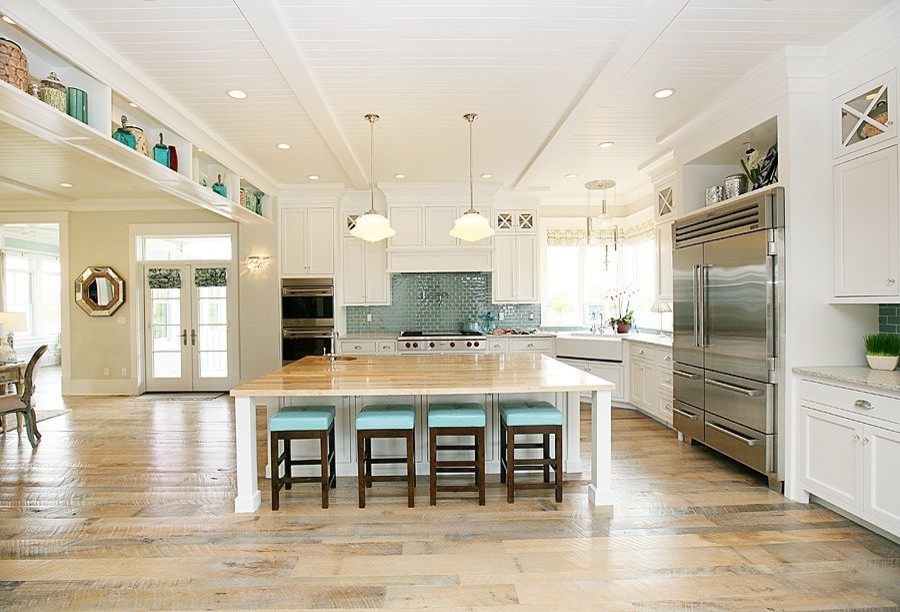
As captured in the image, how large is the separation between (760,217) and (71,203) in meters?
8.38

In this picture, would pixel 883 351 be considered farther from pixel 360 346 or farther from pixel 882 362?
pixel 360 346

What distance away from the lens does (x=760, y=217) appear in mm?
3287

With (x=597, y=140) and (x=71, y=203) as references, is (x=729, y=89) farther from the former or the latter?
(x=71, y=203)

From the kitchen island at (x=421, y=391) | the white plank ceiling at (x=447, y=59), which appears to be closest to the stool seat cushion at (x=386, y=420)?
the kitchen island at (x=421, y=391)

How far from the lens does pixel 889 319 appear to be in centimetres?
315

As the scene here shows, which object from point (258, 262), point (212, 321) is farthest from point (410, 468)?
point (212, 321)

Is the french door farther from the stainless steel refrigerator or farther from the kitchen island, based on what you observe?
the stainless steel refrigerator

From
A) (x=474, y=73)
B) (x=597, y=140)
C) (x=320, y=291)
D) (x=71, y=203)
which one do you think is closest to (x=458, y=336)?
(x=320, y=291)

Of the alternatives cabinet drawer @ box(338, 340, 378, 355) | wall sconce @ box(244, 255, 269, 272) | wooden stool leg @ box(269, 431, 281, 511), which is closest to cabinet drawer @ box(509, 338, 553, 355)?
cabinet drawer @ box(338, 340, 378, 355)

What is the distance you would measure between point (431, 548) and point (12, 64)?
322 cm

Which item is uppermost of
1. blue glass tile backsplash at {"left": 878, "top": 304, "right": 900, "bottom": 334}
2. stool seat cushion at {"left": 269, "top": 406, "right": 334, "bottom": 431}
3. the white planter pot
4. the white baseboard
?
blue glass tile backsplash at {"left": 878, "top": 304, "right": 900, "bottom": 334}

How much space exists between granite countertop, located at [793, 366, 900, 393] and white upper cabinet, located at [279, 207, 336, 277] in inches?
205

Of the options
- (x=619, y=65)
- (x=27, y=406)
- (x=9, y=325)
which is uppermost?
(x=619, y=65)

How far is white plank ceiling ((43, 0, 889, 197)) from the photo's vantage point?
2.60 metres
